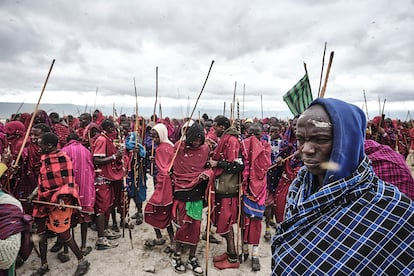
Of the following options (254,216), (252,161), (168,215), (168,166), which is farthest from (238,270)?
(168,166)

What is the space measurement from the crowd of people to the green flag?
429 millimetres

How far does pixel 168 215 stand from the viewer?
448cm

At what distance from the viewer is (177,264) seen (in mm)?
4074

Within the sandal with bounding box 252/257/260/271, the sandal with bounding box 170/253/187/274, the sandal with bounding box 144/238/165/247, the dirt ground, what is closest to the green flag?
the sandal with bounding box 252/257/260/271

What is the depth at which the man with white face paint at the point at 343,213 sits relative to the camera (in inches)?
44.8

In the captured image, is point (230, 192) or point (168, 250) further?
point (168, 250)

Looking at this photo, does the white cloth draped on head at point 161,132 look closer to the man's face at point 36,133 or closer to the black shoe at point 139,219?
the man's face at point 36,133

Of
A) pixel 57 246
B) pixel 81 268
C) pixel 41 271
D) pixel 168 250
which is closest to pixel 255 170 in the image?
pixel 168 250

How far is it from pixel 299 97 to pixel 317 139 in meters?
2.63

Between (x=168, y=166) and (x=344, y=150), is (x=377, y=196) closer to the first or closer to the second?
(x=344, y=150)

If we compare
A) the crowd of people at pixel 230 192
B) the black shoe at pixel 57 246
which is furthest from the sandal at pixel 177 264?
the black shoe at pixel 57 246

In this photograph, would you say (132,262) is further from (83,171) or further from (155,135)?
(155,135)

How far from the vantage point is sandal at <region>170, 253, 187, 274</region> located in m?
3.99

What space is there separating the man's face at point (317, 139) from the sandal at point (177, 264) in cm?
343
